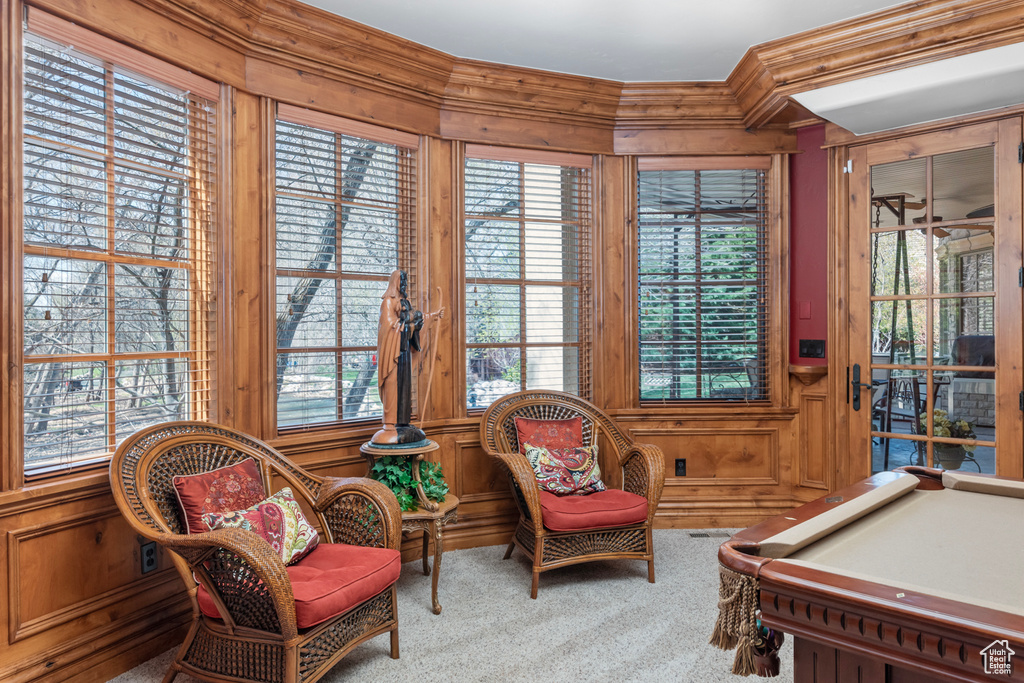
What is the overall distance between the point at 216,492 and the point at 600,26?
2.90 metres

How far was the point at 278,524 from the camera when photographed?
2.42 m

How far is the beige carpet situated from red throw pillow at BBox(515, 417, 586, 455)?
0.69m

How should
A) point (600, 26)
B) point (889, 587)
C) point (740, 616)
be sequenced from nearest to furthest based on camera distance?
point (889, 587) < point (740, 616) < point (600, 26)

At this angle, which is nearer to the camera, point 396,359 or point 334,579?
point 334,579

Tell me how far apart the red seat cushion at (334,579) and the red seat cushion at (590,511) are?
927 mm

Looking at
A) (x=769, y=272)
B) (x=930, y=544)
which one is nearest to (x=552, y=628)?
(x=930, y=544)

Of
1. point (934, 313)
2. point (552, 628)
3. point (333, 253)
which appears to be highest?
point (333, 253)

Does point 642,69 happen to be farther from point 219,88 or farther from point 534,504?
point 534,504

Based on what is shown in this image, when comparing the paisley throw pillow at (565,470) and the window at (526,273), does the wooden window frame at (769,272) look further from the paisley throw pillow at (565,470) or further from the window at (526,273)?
the paisley throw pillow at (565,470)

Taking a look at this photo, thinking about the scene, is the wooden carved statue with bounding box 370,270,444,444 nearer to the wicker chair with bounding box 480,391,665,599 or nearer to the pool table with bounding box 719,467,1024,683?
the wicker chair with bounding box 480,391,665,599

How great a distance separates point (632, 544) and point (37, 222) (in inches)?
117

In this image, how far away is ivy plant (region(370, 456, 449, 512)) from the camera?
3132 millimetres

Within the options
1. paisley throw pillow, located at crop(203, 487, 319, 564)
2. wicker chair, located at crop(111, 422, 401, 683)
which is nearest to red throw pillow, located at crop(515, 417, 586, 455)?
wicker chair, located at crop(111, 422, 401, 683)

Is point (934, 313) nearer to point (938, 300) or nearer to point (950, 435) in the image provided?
point (938, 300)
